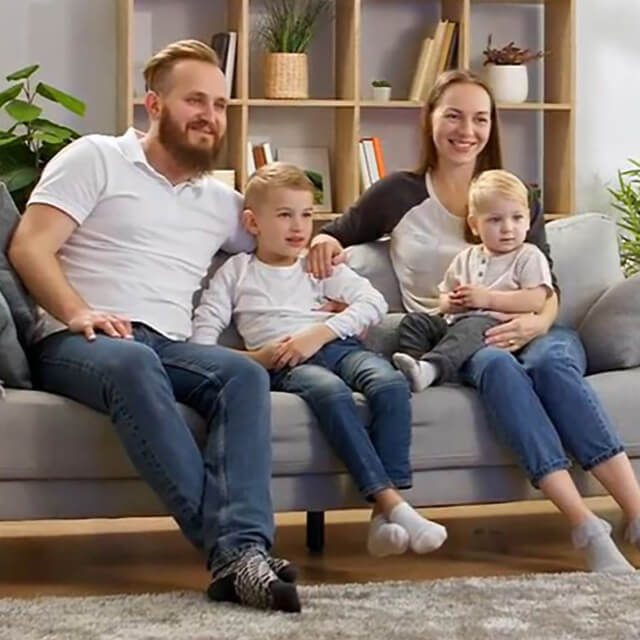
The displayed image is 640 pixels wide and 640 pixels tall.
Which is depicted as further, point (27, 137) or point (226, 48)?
point (226, 48)

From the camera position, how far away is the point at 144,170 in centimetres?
316

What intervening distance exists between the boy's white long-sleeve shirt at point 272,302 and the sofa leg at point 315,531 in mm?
462

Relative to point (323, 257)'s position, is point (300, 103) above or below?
above

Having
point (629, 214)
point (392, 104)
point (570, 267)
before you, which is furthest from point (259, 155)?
point (570, 267)

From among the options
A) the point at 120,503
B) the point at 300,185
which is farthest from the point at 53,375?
the point at 300,185

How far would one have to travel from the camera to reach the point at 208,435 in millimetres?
2797

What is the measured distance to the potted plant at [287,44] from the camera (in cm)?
523

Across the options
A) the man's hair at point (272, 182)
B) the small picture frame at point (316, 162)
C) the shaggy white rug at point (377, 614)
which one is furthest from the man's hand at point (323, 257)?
the small picture frame at point (316, 162)

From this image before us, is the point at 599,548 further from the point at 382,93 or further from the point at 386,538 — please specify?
the point at 382,93

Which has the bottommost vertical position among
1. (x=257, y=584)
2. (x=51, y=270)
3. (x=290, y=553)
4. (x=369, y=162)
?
(x=290, y=553)

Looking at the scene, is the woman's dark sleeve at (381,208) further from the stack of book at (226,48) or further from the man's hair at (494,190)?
the stack of book at (226,48)

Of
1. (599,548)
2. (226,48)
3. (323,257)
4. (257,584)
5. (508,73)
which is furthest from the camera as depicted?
(508,73)

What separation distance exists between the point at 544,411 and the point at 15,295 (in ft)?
3.75

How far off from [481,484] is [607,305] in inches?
23.6
